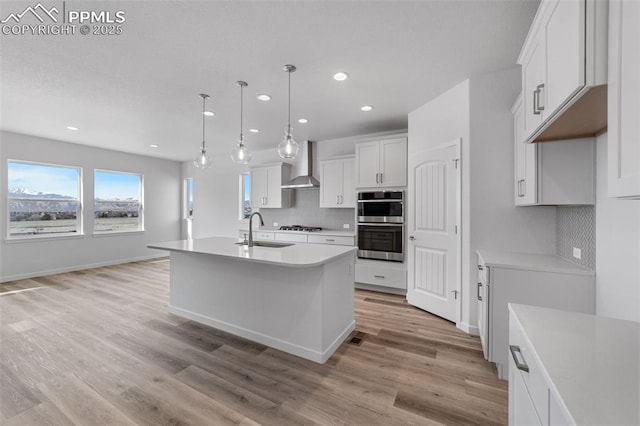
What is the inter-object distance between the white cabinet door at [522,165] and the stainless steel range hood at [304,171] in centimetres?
324

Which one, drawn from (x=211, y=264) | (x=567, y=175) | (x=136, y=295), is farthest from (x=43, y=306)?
(x=567, y=175)

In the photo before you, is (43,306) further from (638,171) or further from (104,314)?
(638,171)

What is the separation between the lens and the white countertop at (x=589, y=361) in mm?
598

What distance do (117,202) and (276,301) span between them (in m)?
5.97

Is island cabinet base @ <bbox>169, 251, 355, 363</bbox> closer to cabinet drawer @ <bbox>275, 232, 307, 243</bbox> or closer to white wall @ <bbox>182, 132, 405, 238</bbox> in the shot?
cabinet drawer @ <bbox>275, 232, 307, 243</bbox>

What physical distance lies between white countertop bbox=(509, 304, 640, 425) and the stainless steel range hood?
418 centimetres

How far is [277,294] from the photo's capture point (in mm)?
2496

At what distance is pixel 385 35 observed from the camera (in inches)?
81.0

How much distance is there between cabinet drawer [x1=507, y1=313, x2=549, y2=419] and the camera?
0.78m

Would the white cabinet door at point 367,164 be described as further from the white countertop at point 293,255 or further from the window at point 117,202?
the window at point 117,202

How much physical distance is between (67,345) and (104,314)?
2.57ft

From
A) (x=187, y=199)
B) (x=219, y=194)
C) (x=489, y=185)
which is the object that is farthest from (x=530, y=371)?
(x=187, y=199)

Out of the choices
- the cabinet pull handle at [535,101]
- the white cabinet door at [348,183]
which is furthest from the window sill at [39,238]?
the cabinet pull handle at [535,101]

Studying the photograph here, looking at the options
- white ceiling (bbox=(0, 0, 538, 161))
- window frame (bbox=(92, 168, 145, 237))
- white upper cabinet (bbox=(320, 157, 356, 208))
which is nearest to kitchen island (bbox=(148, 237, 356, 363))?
white ceiling (bbox=(0, 0, 538, 161))
